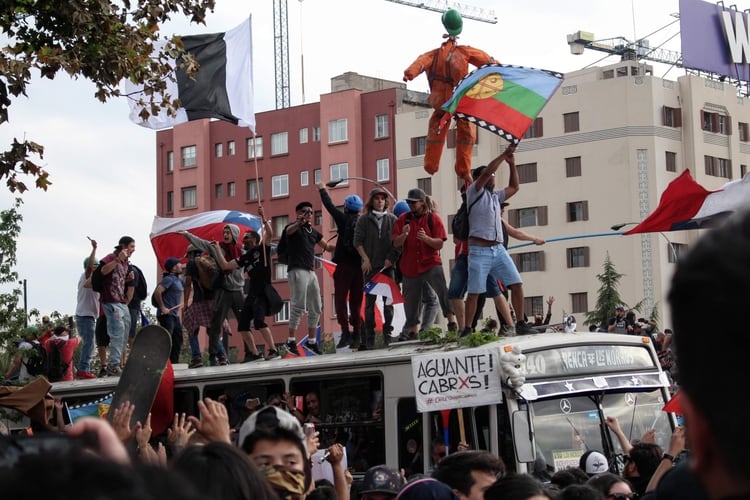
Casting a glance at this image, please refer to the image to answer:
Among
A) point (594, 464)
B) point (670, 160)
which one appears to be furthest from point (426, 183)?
Result: point (594, 464)

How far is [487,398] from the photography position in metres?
12.4

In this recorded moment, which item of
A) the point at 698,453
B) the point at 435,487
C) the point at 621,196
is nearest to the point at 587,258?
the point at 621,196

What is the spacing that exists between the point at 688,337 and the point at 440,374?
11.5m

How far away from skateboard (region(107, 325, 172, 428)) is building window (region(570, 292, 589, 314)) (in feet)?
175

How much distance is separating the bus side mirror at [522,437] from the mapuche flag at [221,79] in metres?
8.49

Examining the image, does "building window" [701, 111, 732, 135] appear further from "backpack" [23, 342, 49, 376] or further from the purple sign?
"backpack" [23, 342, 49, 376]

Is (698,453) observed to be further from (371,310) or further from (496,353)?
(371,310)

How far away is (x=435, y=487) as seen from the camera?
5.27 metres

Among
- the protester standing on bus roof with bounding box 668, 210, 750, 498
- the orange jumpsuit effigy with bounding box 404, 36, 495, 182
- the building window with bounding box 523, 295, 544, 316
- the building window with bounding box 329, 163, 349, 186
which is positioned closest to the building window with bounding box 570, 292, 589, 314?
the building window with bounding box 523, 295, 544, 316

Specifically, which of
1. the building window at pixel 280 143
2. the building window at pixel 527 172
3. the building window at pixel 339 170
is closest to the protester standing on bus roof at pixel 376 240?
the building window at pixel 527 172

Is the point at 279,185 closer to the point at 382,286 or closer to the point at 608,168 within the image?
the point at 608,168

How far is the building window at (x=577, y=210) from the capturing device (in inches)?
2500

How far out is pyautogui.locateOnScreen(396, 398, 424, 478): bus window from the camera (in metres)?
12.9

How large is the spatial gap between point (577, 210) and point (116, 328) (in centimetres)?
4849
